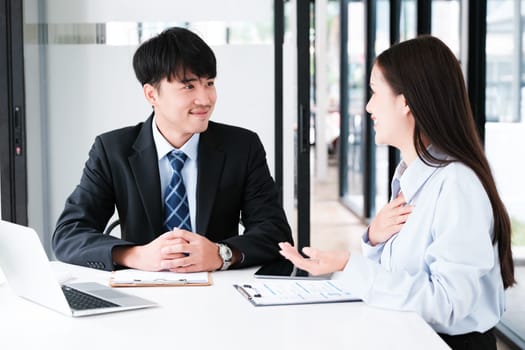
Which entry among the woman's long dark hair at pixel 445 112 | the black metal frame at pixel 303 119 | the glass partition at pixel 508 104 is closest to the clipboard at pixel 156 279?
the woman's long dark hair at pixel 445 112

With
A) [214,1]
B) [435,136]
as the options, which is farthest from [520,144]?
[435,136]

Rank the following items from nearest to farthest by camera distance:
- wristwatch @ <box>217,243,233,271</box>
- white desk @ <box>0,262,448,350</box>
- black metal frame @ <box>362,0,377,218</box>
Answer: white desk @ <box>0,262,448,350</box>, wristwatch @ <box>217,243,233,271</box>, black metal frame @ <box>362,0,377,218</box>

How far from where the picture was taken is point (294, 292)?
1.71 m

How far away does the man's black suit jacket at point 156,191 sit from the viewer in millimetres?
2262

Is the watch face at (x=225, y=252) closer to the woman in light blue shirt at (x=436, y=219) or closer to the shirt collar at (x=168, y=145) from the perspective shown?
the woman in light blue shirt at (x=436, y=219)

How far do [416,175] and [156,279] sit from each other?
651mm

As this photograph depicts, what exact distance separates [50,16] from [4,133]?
22.9 inches

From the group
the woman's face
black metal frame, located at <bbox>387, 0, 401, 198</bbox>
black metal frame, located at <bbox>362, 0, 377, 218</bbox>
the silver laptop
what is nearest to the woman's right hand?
the woman's face

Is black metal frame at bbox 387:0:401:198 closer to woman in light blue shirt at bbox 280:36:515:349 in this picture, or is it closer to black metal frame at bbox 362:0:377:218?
black metal frame at bbox 362:0:377:218

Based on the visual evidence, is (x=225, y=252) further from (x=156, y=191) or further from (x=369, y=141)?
(x=369, y=141)

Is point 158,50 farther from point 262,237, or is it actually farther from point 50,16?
point 50,16

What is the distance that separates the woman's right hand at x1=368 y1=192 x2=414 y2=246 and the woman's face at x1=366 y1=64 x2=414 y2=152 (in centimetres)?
13

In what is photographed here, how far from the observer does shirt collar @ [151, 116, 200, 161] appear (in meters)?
2.32

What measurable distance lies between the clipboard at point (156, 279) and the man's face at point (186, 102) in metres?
0.53
